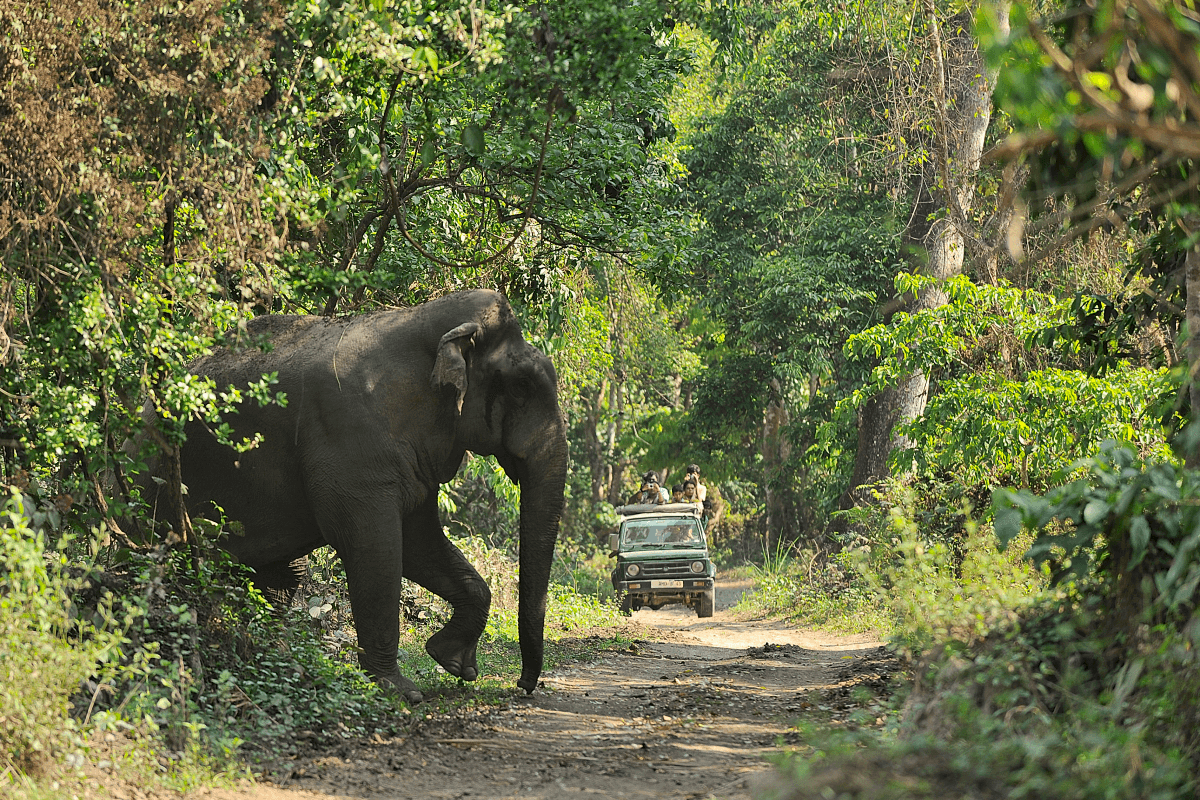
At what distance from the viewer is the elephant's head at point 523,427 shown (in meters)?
9.07

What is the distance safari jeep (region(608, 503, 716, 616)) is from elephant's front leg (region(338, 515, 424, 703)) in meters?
11.9

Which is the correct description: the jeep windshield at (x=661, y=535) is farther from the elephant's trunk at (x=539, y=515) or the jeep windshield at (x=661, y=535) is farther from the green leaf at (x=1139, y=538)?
the green leaf at (x=1139, y=538)

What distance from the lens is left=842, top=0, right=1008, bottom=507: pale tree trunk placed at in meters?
15.4

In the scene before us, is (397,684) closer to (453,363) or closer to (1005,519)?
(453,363)

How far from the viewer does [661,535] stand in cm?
2105

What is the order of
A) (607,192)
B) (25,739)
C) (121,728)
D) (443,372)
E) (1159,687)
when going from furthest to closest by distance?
(607,192), (443,372), (121,728), (25,739), (1159,687)

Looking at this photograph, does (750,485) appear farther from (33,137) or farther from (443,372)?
(33,137)

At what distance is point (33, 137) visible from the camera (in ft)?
20.3

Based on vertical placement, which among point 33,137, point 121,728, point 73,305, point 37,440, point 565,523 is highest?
point 33,137

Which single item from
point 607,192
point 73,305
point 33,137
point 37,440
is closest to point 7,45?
point 33,137

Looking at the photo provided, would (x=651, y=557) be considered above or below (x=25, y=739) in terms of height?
below

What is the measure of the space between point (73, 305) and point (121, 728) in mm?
2191

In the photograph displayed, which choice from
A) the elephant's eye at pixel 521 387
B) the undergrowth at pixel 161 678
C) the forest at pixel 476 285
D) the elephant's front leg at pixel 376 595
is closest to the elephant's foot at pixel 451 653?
the undergrowth at pixel 161 678

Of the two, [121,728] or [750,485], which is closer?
[121,728]
